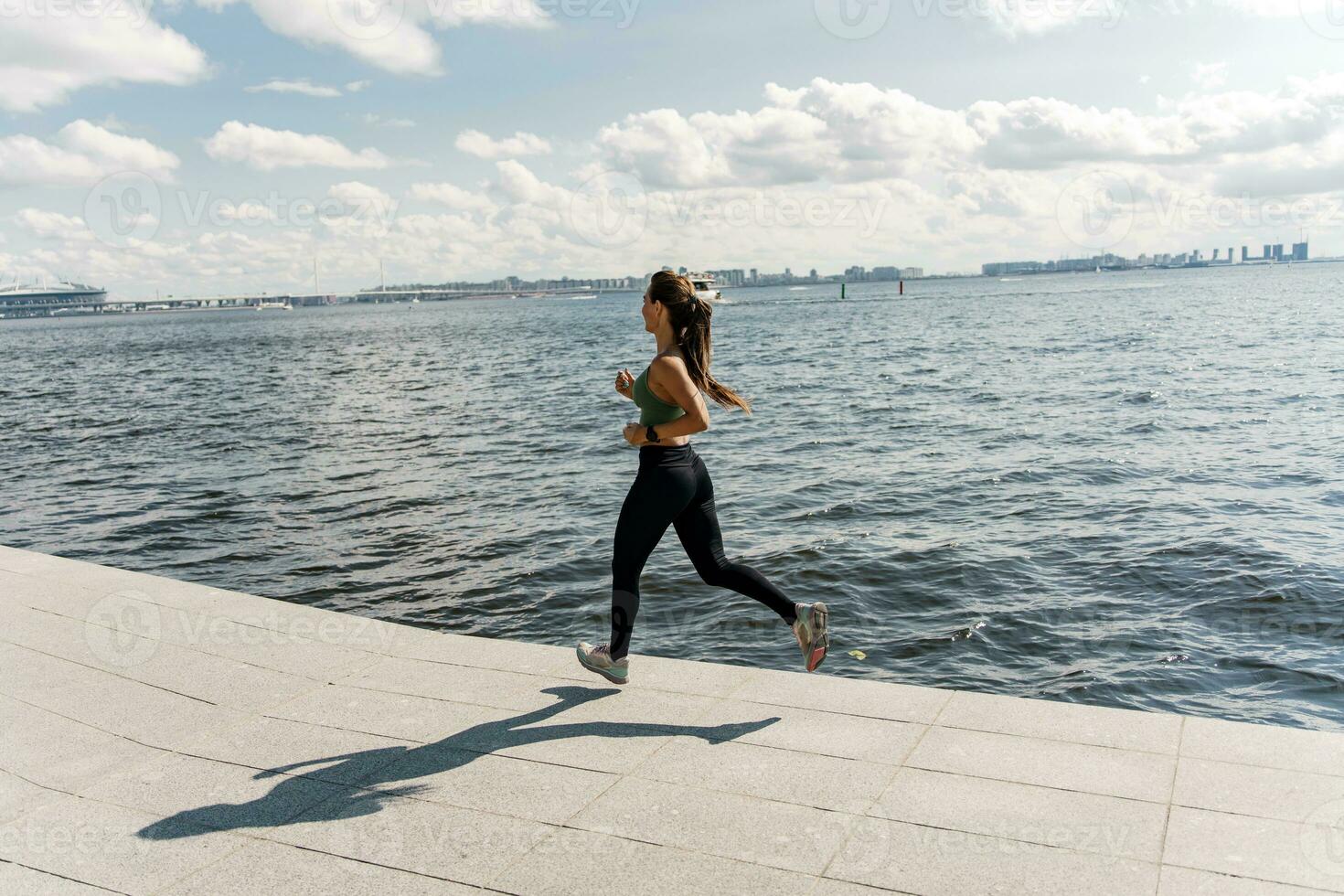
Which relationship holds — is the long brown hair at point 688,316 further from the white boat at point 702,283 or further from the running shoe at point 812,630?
the running shoe at point 812,630

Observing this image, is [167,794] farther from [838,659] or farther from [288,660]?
[838,659]

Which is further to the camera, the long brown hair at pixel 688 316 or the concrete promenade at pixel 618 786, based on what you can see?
the long brown hair at pixel 688 316

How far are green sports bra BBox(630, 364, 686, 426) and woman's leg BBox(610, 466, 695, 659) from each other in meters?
0.22

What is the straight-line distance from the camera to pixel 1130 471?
14.6m

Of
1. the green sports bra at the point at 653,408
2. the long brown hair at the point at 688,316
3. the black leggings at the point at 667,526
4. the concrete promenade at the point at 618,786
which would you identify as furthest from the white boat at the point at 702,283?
the concrete promenade at the point at 618,786

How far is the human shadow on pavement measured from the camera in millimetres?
3807

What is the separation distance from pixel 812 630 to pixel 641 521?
102 cm

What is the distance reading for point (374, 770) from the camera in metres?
4.18

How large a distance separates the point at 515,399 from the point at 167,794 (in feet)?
81.2

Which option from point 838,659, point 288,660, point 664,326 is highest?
point 664,326

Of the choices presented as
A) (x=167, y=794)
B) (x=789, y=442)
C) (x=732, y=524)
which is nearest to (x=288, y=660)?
(x=167, y=794)

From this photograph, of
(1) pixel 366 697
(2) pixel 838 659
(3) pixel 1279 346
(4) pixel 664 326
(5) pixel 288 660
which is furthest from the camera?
(3) pixel 1279 346

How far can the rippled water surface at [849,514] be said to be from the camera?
26.2ft

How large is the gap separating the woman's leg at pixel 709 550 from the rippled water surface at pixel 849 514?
2.93m
